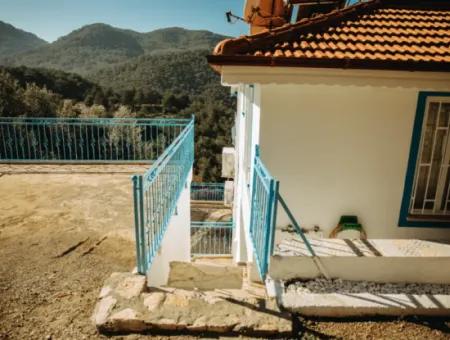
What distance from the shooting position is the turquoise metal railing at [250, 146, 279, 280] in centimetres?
331

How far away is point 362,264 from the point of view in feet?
12.5

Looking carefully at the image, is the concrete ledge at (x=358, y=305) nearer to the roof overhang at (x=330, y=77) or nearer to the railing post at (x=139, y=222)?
the railing post at (x=139, y=222)

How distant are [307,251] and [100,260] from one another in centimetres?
276

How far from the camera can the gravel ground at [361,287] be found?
3.61 m

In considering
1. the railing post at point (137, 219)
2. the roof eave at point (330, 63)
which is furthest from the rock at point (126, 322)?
the roof eave at point (330, 63)

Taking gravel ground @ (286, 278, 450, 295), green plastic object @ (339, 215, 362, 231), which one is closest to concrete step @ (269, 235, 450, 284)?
gravel ground @ (286, 278, 450, 295)

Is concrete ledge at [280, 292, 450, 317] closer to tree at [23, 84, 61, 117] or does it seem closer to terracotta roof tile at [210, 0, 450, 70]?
terracotta roof tile at [210, 0, 450, 70]

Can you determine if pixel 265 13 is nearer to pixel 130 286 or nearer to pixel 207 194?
pixel 130 286

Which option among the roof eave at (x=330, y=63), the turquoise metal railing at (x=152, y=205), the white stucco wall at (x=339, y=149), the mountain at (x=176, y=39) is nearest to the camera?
the turquoise metal railing at (x=152, y=205)

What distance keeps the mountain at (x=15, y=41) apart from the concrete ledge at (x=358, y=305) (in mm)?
76035

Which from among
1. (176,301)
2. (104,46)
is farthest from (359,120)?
(104,46)

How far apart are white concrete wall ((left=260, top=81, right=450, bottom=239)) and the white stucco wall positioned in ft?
0.04

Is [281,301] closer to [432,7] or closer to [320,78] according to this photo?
[320,78]

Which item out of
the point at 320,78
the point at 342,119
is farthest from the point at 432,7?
the point at 320,78
